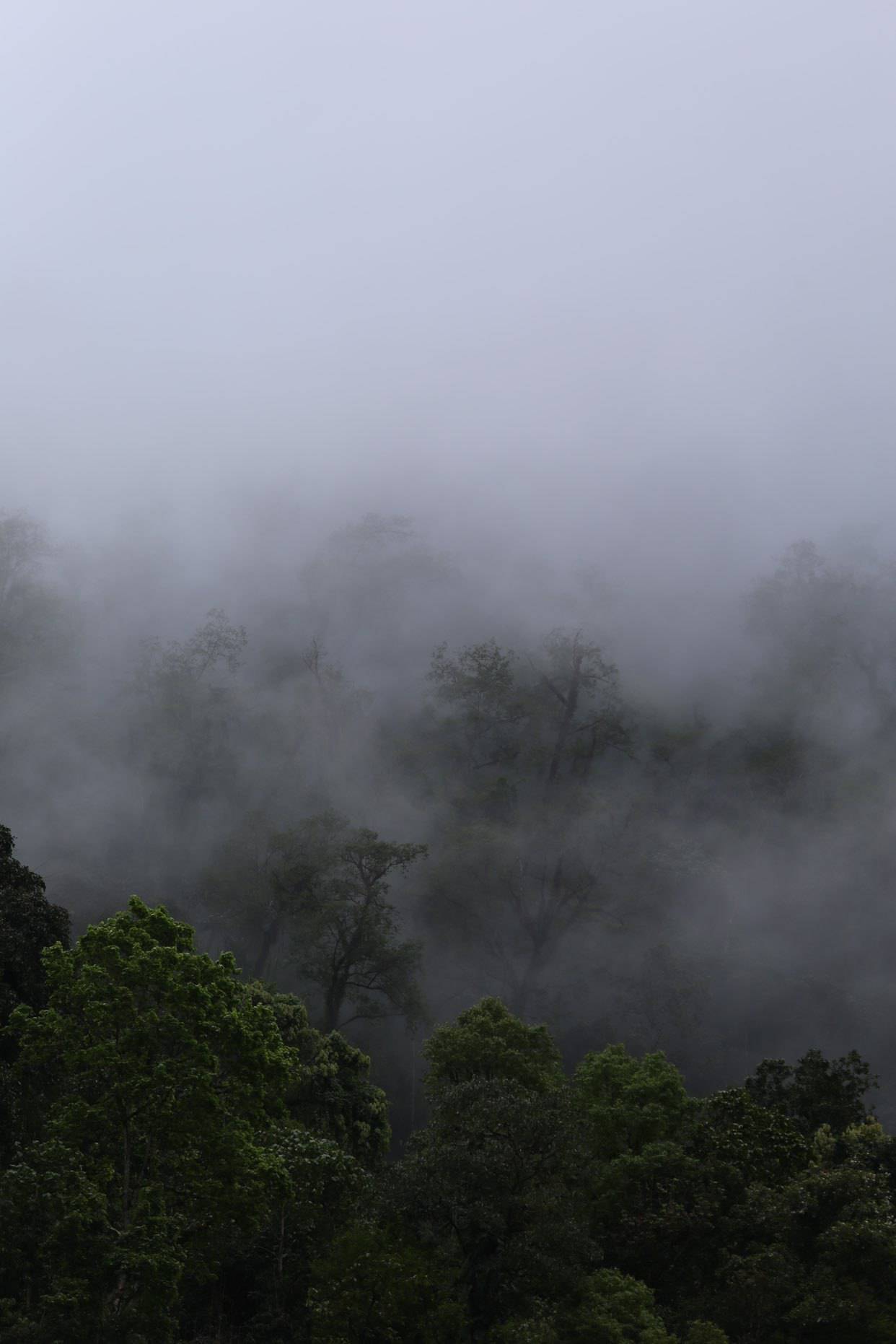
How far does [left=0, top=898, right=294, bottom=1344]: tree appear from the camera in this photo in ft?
75.7

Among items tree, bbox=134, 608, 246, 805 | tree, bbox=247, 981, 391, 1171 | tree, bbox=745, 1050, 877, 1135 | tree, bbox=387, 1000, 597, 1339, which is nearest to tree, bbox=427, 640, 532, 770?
tree, bbox=134, 608, 246, 805

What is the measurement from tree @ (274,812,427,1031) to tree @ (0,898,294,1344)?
41.9 metres

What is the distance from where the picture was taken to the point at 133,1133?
82.6ft

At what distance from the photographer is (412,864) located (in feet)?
269

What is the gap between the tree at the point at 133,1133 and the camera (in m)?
23.1

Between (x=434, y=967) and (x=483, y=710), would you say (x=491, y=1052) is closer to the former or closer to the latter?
(x=434, y=967)

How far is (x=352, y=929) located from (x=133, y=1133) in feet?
152

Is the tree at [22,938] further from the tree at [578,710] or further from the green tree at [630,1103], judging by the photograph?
the tree at [578,710]

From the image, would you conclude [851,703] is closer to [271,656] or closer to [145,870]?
[271,656]

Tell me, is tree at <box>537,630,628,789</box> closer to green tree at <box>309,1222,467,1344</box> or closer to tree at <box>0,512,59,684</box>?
tree at <box>0,512,59,684</box>

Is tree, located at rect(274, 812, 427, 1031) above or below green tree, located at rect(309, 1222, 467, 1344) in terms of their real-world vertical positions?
above

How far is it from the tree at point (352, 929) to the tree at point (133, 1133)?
41870 millimetres

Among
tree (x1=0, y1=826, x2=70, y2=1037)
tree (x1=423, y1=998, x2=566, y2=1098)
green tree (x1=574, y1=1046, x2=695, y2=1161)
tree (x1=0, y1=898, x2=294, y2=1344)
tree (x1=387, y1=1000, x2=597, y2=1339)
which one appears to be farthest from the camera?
tree (x1=423, y1=998, x2=566, y2=1098)

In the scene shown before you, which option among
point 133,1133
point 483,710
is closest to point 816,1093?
point 133,1133
